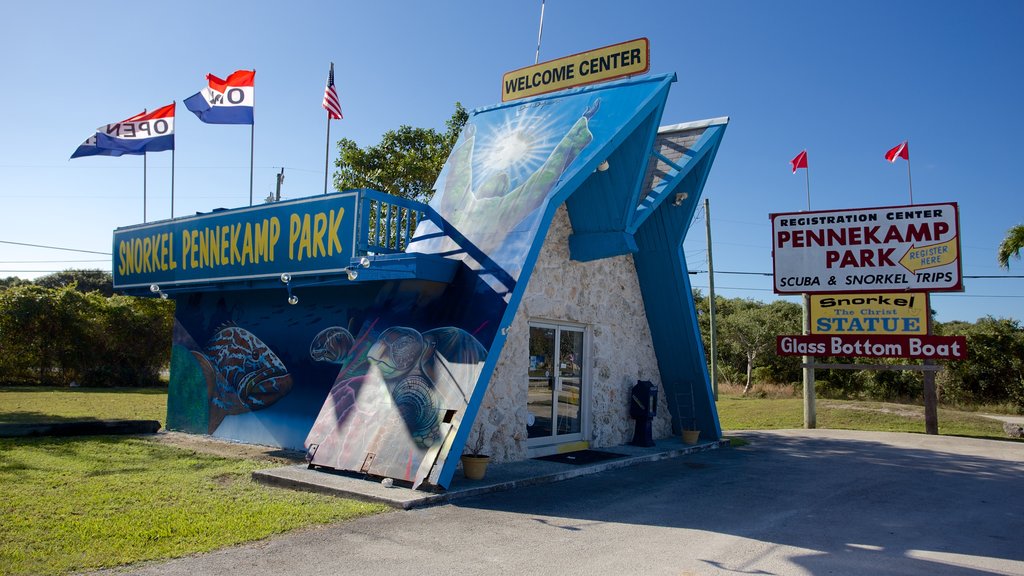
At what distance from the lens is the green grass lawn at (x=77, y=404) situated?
16.0 m

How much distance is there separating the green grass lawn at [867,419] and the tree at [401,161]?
1164 centimetres

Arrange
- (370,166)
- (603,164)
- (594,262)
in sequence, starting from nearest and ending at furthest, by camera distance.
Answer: (603,164) < (594,262) < (370,166)

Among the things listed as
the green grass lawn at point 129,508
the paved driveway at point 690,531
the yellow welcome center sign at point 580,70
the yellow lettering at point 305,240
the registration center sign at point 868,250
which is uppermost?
the yellow welcome center sign at point 580,70

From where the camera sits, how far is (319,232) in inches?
412

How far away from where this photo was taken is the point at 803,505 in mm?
8633

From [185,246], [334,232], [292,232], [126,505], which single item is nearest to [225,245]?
[185,246]

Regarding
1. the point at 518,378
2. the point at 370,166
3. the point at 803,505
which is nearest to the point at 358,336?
the point at 518,378

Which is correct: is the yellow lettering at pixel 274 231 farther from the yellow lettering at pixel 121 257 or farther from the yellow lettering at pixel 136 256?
the yellow lettering at pixel 121 257

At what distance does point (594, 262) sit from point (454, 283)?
12.5 feet

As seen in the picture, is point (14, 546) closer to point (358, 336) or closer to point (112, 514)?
point (112, 514)

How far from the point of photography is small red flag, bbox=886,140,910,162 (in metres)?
20.2

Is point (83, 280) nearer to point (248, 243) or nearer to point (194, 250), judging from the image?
point (194, 250)

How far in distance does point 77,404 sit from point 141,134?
916 centimetres

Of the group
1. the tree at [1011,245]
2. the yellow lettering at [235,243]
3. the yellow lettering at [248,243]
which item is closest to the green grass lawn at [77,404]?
the yellow lettering at [235,243]
